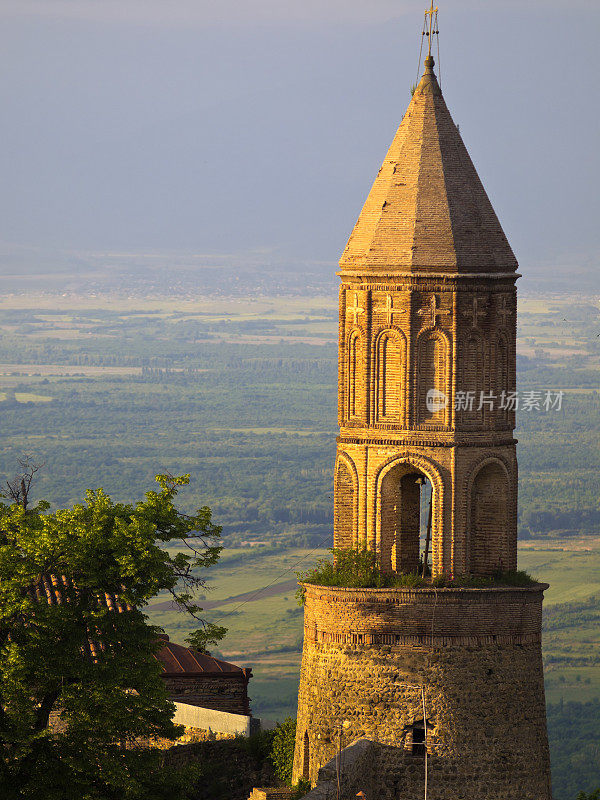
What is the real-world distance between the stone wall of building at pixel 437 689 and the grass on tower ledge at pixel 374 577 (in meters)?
0.37

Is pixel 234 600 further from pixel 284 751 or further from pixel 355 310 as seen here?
pixel 355 310

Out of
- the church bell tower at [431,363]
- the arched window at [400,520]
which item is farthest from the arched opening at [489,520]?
the arched window at [400,520]

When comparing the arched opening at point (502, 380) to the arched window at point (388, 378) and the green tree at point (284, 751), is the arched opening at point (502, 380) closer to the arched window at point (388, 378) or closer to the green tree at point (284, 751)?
the arched window at point (388, 378)

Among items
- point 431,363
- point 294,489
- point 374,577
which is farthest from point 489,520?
point 294,489

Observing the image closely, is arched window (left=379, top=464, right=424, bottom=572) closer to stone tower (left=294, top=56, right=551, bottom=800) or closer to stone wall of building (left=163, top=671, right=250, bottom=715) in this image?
stone tower (left=294, top=56, right=551, bottom=800)

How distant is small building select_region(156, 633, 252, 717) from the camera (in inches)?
1588

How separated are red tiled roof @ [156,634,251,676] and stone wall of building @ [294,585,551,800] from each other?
6.80m

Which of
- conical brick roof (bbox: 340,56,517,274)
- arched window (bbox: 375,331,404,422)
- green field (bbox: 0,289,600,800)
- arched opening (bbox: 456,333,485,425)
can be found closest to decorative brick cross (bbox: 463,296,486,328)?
arched opening (bbox: 456,333,485,425)

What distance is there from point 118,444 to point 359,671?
152 meters

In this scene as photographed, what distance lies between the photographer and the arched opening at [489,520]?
3450cm

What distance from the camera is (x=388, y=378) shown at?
1359 inches

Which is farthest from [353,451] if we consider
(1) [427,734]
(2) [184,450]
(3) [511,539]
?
(2) [184,450]

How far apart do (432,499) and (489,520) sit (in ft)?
3.91

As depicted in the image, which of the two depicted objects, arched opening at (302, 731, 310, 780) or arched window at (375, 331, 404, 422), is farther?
arched window at (375, 331, 404, 422)
